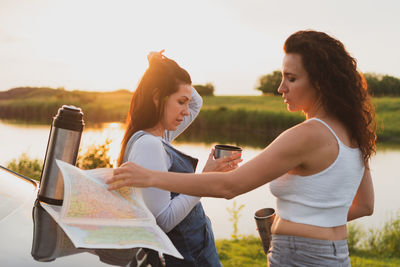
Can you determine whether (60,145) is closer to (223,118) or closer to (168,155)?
(168,155)

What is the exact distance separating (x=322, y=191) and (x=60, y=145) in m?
1.08

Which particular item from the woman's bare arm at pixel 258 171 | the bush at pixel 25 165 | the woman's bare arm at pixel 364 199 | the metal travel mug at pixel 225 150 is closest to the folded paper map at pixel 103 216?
the woman's bare arm at pixel 258 171

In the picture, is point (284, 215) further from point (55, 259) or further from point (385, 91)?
point (385, 91)

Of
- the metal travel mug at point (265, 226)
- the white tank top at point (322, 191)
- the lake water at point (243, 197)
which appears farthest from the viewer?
the lake water at point (243, 197)

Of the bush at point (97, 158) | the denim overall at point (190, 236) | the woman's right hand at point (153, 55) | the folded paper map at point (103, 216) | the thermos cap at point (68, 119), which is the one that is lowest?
the bush at point (97, 158)

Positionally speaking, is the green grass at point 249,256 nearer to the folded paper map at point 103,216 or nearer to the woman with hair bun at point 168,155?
the woman with hair bun at point 168,155

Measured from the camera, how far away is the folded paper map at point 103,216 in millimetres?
1466

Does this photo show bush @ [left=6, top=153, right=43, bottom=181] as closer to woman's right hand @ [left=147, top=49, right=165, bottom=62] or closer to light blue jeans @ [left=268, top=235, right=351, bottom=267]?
woman's right hand @ [left=147, top=49, right=165, bottom=62]

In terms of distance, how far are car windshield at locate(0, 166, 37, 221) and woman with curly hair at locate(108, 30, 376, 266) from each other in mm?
596

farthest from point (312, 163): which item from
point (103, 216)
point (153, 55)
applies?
point (153, 55)

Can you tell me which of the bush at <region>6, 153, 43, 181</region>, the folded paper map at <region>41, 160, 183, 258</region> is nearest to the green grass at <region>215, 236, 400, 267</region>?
the folded paper map at <region>41, 160, 183, 258</region>

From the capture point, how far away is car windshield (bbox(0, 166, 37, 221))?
71.0 inches

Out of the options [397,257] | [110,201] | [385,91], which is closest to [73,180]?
[110,201]

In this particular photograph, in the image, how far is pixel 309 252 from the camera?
1625 millimetres
